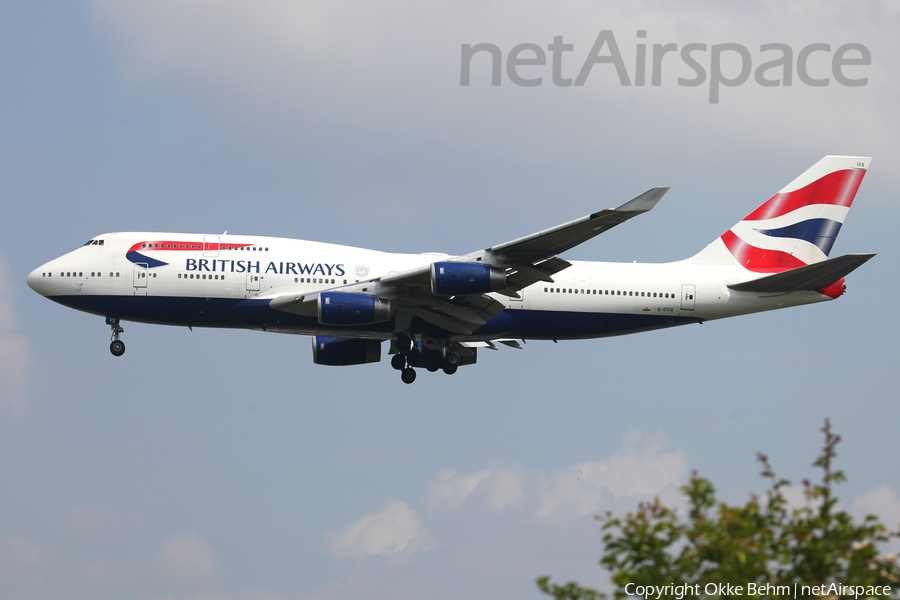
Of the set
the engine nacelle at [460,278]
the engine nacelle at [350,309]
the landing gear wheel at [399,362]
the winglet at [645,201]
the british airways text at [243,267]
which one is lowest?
the landing gear wheel at [399,362]

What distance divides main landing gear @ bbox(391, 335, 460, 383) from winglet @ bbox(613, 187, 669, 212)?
A: 38.7 ft

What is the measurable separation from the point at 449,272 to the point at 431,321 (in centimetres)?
429

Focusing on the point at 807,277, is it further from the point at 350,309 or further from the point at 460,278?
the point at 350,309

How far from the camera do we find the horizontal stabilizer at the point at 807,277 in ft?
112

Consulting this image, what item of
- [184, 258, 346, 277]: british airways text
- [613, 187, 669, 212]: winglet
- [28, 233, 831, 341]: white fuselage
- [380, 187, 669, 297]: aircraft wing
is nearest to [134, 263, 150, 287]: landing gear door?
[28, 233, 831, 341]: white fuselage

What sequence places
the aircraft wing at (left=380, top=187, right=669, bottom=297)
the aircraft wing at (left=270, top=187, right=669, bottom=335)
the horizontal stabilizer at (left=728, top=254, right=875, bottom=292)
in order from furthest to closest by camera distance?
the horizontal stabilizer at (left=728, top=254, right=875, bottom=292) → the aircraft wing at (left=270, top=187, right=669, bottom=335) → the aircraft wing at (left=380, top=187, right=669, bottom=297)

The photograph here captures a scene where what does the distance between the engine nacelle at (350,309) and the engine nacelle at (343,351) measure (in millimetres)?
6991

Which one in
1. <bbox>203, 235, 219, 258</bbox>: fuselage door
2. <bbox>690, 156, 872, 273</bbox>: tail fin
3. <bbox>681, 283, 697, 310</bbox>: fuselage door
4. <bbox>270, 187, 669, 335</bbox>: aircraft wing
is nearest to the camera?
<bbox>270, 187, 669, 335</bbox>: aircraft wing

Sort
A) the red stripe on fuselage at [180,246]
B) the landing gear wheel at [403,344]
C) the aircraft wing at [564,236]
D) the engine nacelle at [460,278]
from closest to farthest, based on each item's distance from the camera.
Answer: the aircraft wing at [564,236], the engine nacelle at [460,278], the red stripe on fuselage at [180,246], the landing gear wheel at [403,344]

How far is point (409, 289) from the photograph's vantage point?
34906 mm

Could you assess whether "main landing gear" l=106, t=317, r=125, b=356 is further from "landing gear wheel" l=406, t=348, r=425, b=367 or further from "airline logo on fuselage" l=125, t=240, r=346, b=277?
"landing gear wheel" l=406, t=348, r=425, b=367

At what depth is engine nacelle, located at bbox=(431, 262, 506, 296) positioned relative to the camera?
3269 centimetres

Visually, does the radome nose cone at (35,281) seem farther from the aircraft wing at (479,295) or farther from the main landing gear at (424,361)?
the main landing gear at (424,361)

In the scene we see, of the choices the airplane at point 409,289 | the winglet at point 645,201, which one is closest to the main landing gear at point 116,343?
the airplane at point 409,289
